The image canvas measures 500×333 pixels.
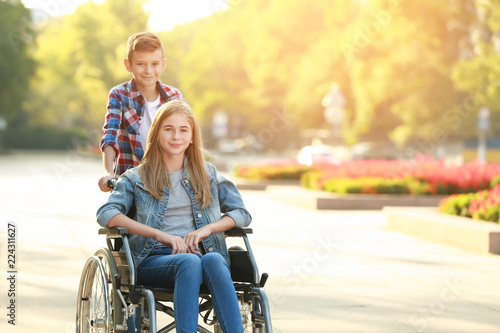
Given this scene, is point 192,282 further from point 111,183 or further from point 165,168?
point 111,183

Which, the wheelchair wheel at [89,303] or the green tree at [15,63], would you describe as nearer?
the wheelchair wheel at [89,303]

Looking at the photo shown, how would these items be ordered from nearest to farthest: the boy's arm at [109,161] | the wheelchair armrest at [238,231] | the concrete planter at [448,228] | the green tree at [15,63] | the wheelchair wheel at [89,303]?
the wheelchair armrest at [238,231], the wheelchair wheel at [89,303], the boy's arm at [109,161], the concrete planter at [448,228], the green tree at [15,63]

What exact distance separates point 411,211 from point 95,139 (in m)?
60.0

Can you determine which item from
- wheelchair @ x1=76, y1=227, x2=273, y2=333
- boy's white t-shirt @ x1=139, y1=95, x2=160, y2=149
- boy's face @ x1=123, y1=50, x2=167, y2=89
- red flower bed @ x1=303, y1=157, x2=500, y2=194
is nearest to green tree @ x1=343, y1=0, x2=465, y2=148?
red flower bed @ x1=303, y1=157, x2=500, y2=194

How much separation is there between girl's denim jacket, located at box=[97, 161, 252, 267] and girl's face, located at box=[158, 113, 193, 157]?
154 mm

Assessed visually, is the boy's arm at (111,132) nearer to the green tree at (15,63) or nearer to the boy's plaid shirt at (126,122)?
the boy's plaid shirt at (126,122)

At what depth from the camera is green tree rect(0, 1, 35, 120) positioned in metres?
51.8

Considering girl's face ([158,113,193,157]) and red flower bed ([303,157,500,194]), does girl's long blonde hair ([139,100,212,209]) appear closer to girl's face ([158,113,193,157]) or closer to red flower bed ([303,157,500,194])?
girl's face ([158,113,193,157])

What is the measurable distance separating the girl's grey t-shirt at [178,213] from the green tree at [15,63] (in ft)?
156

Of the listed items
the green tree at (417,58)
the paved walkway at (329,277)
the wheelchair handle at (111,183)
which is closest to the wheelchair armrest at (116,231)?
the wheelchair handle at (111,183)

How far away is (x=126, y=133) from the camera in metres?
5.55

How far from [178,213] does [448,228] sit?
7308 mm

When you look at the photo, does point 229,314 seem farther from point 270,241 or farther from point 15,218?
point 15,218

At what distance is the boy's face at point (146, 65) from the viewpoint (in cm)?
534
